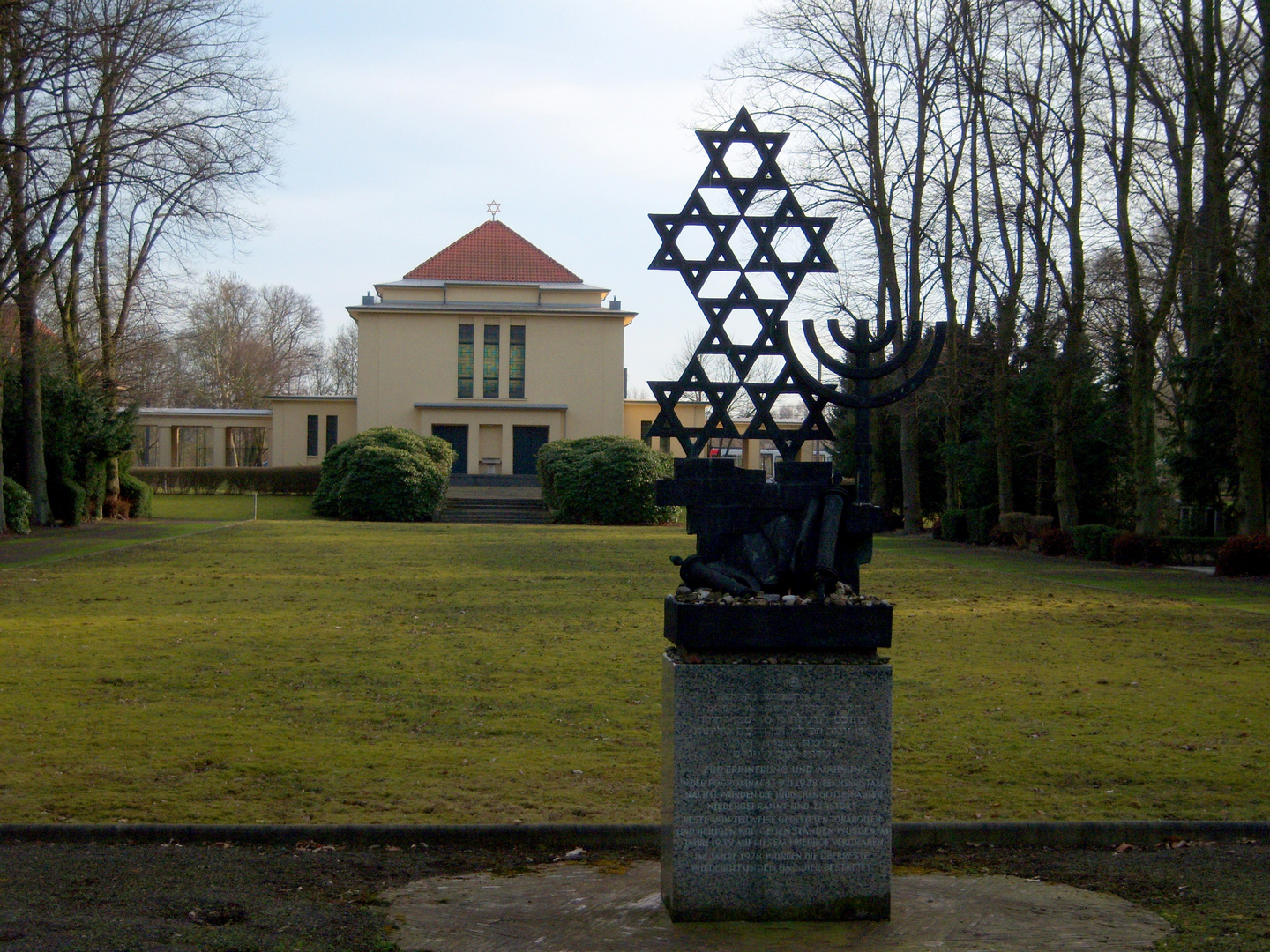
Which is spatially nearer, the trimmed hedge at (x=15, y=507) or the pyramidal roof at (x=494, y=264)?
the trimmed hedge at (x=15, y=507)

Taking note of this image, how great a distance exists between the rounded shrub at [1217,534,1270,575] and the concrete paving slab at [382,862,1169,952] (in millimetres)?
19231

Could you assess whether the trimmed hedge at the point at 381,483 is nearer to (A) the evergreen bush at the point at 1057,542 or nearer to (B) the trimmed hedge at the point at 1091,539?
(A) the evergreen bush at the point at 1057,542

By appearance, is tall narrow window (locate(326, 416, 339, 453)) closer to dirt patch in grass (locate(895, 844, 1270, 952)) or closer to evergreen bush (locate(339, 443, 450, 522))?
evergreen bush (locate(339, 443, 450, 522))

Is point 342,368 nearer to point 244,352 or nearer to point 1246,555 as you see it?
point 244,352

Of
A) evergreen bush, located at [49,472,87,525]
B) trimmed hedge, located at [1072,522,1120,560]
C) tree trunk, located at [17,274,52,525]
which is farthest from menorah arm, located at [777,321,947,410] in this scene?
evergreen bush, located at [49,472,87,525]

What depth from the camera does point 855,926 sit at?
488 cm

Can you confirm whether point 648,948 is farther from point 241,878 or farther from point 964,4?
point 964,4

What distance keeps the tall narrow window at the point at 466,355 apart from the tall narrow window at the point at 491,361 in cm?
70

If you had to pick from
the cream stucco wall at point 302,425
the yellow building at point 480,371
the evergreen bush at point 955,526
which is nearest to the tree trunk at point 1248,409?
the evergreen bush at point 955,526

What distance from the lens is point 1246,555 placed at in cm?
2231

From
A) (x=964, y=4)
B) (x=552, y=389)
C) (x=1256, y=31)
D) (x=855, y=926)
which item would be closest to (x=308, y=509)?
(x=552, y=389)

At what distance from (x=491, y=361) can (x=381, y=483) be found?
648 inches

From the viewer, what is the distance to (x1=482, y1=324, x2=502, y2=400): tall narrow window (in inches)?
2317

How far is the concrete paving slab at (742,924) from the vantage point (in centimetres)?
463
